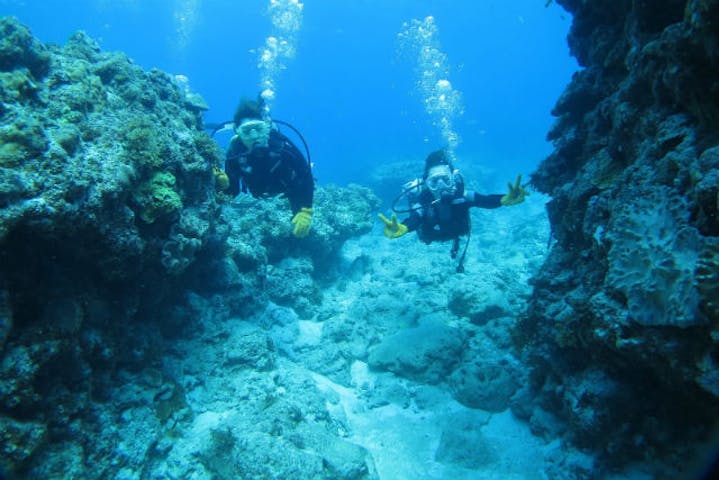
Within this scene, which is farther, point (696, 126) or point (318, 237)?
point (318, 237)

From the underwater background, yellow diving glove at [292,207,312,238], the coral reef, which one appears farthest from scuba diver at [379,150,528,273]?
the coral reef

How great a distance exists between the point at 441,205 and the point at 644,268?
416 centimetres

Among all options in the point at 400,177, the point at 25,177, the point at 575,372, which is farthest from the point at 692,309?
the point at 400,177

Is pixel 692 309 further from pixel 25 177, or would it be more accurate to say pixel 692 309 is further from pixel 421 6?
pixel 421 6

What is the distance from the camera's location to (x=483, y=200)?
267 inches

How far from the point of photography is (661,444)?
3141mm

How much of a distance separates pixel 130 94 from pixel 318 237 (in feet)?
16.3

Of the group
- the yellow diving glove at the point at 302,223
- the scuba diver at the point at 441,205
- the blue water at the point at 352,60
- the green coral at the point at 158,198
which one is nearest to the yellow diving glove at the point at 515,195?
the scuba diver at the point at 441,205

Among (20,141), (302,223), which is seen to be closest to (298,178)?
(302,223)

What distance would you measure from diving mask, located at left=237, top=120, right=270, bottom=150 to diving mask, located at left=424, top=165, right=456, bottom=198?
322 cm

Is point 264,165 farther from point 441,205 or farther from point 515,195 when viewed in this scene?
point 515,195

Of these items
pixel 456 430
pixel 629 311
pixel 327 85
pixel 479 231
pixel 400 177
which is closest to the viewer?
pixel 629 311

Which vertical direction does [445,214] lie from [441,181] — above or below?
below

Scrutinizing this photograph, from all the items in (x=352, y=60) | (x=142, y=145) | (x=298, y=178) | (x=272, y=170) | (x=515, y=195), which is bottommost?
(x=142, y=145)
